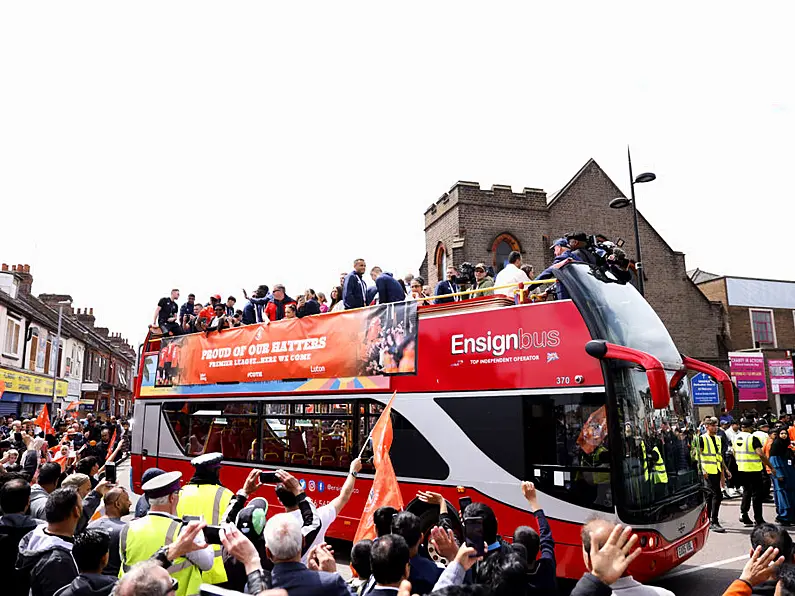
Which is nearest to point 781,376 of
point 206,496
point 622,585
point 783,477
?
point 783,477

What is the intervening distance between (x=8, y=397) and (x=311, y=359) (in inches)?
1038

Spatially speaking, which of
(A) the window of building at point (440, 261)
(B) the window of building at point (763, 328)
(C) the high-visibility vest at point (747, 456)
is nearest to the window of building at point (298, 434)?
(C) the high-visibility vest at point (747, 456)

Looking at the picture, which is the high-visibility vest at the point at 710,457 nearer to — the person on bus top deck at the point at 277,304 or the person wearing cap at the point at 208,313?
the person on bus top deck at the point at 277,304

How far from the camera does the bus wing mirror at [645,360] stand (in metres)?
5.96

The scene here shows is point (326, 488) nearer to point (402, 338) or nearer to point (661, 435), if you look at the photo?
point (402, 338)

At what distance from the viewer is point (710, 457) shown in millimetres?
11773

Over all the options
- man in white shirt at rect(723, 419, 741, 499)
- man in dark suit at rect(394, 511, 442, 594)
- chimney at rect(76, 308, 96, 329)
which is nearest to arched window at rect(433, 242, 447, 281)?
man in white shirt at rect(723, 419, 741, 499)

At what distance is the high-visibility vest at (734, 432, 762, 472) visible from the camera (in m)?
11.2

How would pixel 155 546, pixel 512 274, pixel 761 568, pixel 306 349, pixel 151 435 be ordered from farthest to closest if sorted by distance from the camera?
pixel 151 435 → pixel 306 349 → pixel 512 274 → pixel 155 546 → pixel 761 568

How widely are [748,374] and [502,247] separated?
13701mm

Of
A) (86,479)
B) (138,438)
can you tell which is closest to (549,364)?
(86,479)

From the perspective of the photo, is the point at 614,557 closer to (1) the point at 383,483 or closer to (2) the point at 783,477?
(1) the point at 383,483

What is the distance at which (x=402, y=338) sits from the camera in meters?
8.42

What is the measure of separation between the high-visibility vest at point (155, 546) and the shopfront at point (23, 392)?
2701 cm
